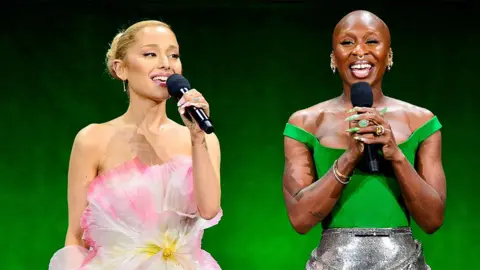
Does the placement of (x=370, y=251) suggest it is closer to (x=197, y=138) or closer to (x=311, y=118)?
(x=311, y=118)

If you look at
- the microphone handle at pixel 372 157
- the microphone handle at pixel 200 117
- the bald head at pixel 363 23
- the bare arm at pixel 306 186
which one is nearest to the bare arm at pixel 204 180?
the microphone handle at pixel 200 117

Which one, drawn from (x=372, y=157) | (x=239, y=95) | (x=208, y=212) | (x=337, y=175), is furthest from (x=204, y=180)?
(x=239, y=95)

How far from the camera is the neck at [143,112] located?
2.88m

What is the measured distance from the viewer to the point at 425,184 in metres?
2.66

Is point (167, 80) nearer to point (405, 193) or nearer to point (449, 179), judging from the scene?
point (405, 193)

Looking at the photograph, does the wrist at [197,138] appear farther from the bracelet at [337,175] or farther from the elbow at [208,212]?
the bracelet at [337,175]

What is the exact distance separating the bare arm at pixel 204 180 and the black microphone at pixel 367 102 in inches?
17.4

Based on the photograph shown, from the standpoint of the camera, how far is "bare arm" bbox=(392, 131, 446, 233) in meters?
2.63

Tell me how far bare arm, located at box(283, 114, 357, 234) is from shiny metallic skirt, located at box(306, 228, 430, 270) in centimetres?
9

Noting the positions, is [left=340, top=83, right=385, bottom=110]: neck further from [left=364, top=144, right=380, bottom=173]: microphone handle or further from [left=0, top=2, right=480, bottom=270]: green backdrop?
→ [left=0, top=2, right=480, bottom=270]: green backdrop

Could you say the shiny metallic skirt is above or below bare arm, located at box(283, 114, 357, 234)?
below

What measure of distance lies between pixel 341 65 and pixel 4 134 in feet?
6.26

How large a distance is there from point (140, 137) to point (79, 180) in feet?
0.75

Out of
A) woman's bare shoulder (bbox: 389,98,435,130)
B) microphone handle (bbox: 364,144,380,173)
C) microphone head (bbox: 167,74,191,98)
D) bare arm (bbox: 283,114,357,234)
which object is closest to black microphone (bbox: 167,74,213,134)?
microphone head (bbox: 167,74,191,98)
